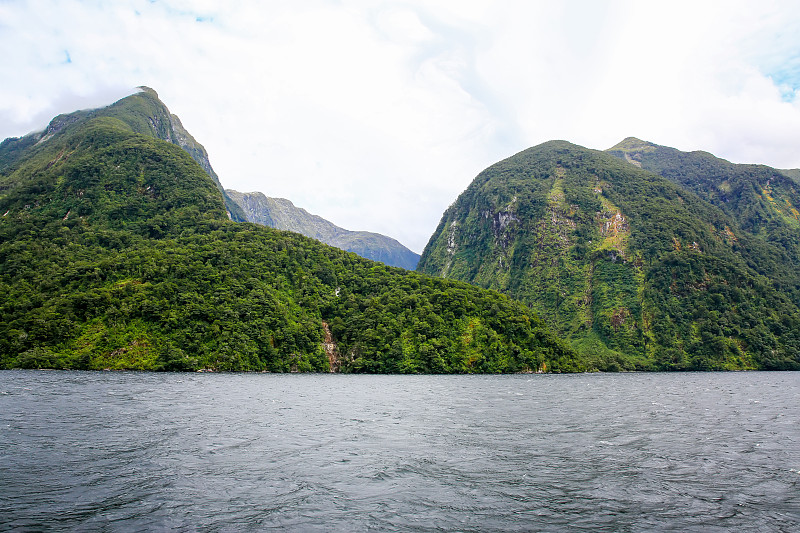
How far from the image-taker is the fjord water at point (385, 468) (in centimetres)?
2070

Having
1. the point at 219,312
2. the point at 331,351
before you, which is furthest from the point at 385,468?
the point at 331,351

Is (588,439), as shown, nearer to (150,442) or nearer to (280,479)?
(280,479)

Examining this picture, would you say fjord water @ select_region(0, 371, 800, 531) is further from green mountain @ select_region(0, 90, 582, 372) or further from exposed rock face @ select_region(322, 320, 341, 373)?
exposed rock face @ select_region(322, 320, 341, 373)

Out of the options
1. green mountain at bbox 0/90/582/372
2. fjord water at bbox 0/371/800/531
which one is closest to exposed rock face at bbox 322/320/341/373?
green mountain at bbox 0/90/582/372

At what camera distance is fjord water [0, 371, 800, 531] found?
20703mm

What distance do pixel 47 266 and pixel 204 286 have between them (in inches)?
1977

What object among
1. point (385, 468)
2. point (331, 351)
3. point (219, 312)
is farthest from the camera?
point (331, 351)

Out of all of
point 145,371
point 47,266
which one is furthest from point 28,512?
point 47,266

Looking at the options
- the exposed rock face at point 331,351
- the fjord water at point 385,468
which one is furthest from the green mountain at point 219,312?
the fjord water at point 385,468

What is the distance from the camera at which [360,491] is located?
25.3 metres

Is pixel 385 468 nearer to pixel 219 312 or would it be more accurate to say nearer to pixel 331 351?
pixel 219 312

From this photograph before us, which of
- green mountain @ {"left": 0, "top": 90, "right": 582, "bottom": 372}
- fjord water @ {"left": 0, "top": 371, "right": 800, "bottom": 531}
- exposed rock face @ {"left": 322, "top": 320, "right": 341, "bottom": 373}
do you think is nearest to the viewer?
fjord water @ {"left": 0, "top": 371, "right": 800, "bottom": 531}

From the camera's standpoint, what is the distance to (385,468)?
100 ft

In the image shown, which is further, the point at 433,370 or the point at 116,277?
the point at 433,370
